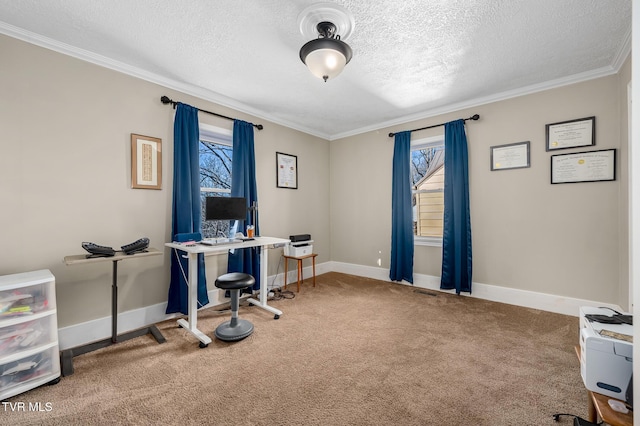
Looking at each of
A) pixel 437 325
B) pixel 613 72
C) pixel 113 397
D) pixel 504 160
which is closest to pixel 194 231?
pixel 113 397

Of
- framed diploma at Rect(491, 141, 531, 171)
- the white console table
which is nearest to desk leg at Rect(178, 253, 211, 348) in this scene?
the white console table

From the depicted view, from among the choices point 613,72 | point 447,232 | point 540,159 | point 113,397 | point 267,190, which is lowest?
point 113,397

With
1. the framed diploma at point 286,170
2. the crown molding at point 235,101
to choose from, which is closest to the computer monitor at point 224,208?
the framed diploma at point 286,170

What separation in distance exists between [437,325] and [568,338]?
109 cm

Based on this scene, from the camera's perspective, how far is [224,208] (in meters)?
3.08

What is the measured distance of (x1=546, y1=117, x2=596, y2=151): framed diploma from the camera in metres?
2.81

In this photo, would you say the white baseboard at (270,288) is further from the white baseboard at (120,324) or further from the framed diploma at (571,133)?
the framed diploma at (571,133)

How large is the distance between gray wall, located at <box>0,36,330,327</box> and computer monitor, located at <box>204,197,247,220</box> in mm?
450

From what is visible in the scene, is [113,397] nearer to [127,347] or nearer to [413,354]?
[127,347]

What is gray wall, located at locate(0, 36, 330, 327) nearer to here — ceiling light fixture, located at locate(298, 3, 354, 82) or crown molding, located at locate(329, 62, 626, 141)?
ceiling light fixture, located at locate(298, 3, 354, 82)

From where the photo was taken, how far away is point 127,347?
2.31 meters

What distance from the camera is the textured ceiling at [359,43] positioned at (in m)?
1.91

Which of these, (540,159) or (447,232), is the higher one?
(540,159)

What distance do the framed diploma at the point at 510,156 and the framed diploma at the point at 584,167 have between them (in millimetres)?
260
